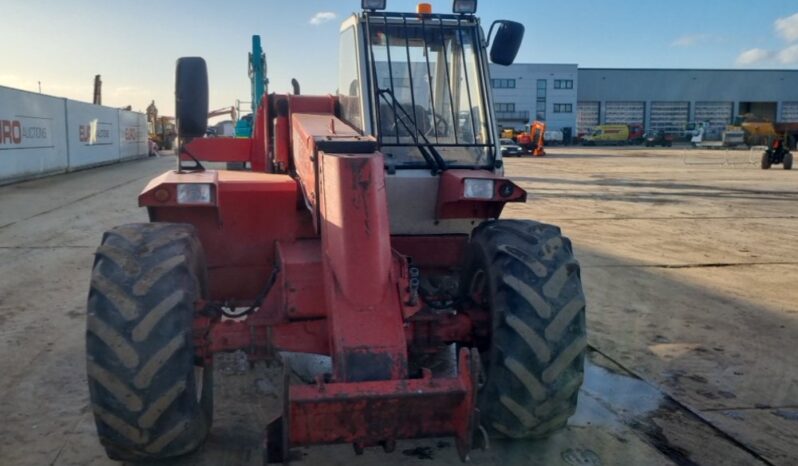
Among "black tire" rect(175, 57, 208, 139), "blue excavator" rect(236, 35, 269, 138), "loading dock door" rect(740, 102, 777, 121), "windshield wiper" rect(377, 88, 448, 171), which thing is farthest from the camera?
"loading dock door" rect(740, 102, 777, 121)

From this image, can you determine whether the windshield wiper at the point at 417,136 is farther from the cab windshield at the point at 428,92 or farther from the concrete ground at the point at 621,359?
the concrete ground at the point at 621,359

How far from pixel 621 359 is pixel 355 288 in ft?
10.9

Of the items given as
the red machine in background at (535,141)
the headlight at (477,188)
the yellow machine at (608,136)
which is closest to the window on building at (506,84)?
the yellow machine at (608,136)

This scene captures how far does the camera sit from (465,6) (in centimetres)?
557

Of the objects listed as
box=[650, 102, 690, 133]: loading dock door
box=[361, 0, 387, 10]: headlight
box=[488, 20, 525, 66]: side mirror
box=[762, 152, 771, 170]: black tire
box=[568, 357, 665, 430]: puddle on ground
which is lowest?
box=[568, 357, 665, 430]: puddle on ground

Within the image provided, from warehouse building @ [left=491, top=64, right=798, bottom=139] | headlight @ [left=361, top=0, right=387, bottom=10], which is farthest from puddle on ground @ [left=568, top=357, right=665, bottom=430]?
warehouse building @ [left=491, top=64, right=798, bottom=139]

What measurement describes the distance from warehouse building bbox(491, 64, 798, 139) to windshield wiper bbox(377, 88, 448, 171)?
71.3 m

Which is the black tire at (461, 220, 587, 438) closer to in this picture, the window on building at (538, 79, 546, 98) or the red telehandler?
the red telehandler

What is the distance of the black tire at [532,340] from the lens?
387 centimetres

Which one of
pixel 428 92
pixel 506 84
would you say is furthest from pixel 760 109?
pixel 428 92

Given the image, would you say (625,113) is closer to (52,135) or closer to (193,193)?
(52,135)

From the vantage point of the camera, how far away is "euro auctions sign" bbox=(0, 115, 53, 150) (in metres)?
20.7

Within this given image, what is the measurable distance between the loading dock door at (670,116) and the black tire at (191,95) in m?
78.8

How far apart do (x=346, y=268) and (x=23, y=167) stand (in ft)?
71.2
